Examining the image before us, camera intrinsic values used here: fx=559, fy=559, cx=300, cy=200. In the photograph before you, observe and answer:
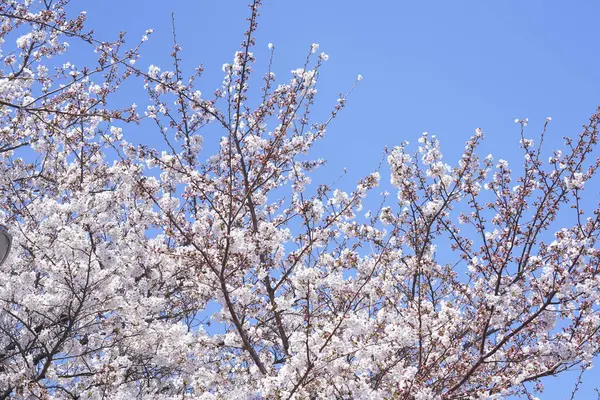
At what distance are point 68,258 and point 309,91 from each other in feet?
15.1

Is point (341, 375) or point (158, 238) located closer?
point (341, 375)

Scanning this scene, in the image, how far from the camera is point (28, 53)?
410 inches

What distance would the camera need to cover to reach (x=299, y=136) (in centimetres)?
947

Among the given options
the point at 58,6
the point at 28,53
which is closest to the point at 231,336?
the point at 58,6

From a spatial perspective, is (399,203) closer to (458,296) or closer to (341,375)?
(458,296)

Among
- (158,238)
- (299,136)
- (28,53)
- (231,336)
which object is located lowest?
(231,336)

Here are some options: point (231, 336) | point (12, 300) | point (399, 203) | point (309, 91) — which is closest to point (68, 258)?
point (12, 300)

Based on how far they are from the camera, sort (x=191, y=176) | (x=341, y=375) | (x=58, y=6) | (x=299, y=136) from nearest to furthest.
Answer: (x=341, y=375) < (x=191, y=176) < (x=58, y=6) < (x=299, y=136)

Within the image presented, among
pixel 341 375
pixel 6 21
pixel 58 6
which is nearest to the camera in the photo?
pixel 341 375

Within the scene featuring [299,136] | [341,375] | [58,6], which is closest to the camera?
[341,375]

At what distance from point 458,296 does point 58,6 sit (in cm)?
788

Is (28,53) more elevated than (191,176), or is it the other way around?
(28,53)

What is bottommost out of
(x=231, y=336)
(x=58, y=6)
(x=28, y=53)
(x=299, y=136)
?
(x=231, y=336)

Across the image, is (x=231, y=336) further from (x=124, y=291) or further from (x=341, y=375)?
(x=124, y=291)
